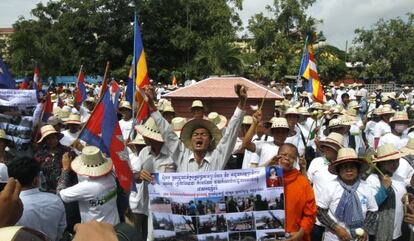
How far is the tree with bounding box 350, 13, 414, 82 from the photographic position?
4300cm

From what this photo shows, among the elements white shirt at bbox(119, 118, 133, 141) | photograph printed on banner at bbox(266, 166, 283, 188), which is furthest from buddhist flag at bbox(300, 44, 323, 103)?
photograph printed on banner at bbox(266, 166, 283, 188)

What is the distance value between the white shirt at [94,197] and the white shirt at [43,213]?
496mm

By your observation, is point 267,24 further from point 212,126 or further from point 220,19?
point 212,126

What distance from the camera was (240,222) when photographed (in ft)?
11.9

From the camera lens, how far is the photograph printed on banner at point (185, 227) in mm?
3648

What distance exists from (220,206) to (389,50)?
1694 inches

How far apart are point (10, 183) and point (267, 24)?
2547 cm

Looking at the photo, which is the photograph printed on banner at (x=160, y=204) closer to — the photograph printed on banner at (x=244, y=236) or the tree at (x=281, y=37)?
the photograph printed on banner at (x=244, y=236)

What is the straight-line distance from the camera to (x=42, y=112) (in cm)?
671

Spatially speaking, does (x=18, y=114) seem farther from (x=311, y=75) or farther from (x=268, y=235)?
(x=311, y=75)

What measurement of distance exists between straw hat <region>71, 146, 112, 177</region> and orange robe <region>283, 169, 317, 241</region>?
1.56 meters

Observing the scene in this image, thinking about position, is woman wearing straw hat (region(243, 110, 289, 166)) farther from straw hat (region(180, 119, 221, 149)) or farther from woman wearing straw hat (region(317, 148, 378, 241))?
woman wearing straw hat (region(317, 148, 378, 241))

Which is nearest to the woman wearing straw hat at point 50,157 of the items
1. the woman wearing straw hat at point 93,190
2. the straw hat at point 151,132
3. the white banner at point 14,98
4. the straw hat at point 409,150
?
the woman wearing straw hat at point 93,190

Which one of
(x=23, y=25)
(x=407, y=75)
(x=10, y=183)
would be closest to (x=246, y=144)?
(x=10, y=183)
